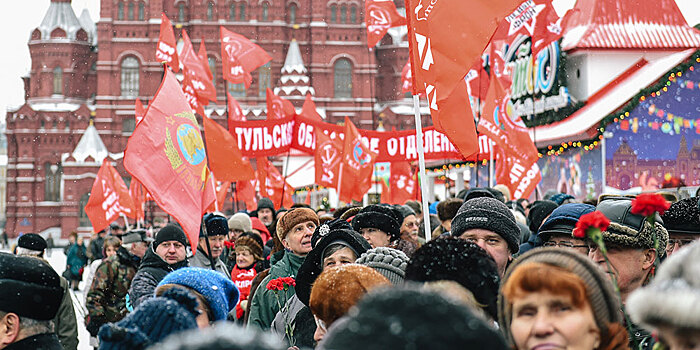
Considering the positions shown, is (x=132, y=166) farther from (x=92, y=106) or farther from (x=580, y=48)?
(x=92, y=106)

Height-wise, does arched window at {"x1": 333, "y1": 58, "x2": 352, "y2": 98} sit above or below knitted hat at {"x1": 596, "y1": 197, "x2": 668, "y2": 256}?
above

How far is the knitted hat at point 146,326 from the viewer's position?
89.0 inches

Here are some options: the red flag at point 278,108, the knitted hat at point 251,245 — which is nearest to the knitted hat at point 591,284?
the knitted hat at point 251,245

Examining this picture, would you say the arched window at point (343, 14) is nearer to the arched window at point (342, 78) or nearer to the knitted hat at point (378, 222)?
the arched window at point (342, 78)

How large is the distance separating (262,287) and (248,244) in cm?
204

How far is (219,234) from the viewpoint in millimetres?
7613

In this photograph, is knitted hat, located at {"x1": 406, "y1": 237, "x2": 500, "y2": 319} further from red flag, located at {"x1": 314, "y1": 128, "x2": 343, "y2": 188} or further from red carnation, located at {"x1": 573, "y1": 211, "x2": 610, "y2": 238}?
red flag, located at {"x1": 314, "y1": 128, "x2": 343, "y2": 188}

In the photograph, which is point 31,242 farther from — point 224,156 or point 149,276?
point 224,156

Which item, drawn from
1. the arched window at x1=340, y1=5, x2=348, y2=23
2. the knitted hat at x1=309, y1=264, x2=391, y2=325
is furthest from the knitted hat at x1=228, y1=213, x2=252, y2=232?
the arched window at x1=340, y1=5, x2=348, y2=23

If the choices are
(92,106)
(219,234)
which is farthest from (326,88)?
(219,234)

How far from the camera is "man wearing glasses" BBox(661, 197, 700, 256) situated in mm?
4121

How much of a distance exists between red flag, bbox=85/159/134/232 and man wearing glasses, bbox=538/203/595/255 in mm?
→ 13310

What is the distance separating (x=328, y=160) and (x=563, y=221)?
11.0 meters

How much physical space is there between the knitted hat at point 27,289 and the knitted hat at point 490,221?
180 centimetres
